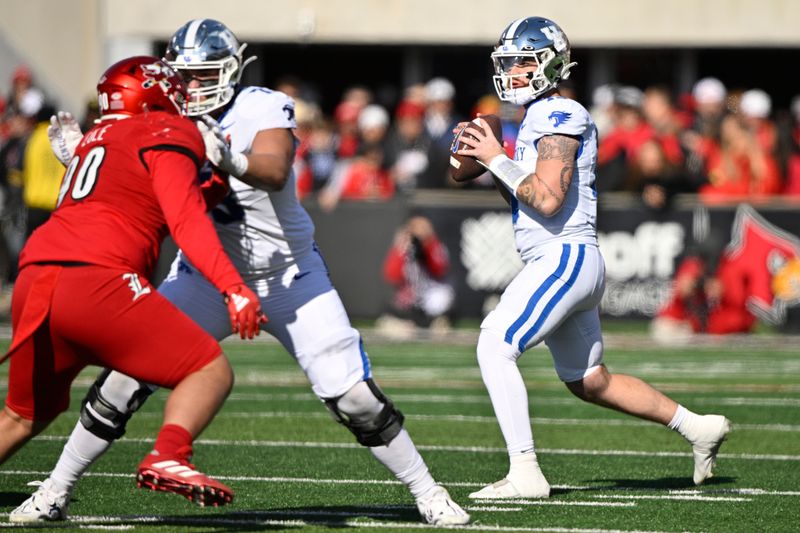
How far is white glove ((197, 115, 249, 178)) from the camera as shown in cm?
533

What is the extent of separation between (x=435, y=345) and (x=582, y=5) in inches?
376

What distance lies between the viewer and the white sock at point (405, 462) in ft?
18.6

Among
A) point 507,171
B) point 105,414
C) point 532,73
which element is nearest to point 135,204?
point 105,414

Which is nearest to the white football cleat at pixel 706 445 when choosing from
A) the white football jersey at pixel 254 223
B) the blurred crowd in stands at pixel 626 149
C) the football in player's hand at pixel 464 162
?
the football in player's hand at pixel 464 162

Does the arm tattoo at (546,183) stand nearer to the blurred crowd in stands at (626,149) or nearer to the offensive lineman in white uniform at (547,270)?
the offensive lineman in white uniform at (547,270)

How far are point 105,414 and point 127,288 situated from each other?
0.77m

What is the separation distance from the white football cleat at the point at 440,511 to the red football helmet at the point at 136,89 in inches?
66.0

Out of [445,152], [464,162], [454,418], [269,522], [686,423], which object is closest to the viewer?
[269,522]

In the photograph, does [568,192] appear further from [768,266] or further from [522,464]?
[768,266]

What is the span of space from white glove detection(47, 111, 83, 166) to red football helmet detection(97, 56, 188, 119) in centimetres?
70

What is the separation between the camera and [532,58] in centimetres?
688

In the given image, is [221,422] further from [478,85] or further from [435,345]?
[478,85]

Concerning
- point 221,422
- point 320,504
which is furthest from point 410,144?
point 320,504

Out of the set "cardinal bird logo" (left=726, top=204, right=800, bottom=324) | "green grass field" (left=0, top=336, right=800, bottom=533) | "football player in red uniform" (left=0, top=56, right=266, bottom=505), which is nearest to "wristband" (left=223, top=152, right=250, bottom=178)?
"football player in red uniform" (left=0, top=56, right=266, bottom=505)
